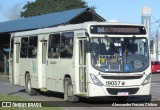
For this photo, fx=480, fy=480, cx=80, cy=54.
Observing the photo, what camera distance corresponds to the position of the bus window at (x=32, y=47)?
22.1 m

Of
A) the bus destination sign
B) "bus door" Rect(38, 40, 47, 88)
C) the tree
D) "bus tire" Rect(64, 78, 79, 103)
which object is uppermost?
the tree

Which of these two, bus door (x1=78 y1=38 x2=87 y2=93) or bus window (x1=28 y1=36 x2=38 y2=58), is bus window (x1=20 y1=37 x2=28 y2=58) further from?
bus door (x1=78 y1=38 x2=87 y2=93)

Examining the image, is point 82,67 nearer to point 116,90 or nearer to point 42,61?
point 116,90

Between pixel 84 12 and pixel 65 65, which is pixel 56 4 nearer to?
pixel 84 12

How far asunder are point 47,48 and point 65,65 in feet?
7.88

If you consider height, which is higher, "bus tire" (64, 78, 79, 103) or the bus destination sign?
the bus destination sign

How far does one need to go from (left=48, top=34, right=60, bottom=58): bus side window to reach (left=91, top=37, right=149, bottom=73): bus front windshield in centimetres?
303

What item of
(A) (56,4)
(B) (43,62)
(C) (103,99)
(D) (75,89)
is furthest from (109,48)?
(A) (56,4)

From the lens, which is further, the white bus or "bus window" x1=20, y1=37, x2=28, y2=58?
"bus window" x1=20, y1=37, x2=28, y2=58

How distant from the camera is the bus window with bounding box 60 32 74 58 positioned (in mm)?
18219

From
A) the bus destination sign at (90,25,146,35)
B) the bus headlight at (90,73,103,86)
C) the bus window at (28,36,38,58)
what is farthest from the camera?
the bus window at (28,36,38,58)

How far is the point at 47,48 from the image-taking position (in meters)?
20.8

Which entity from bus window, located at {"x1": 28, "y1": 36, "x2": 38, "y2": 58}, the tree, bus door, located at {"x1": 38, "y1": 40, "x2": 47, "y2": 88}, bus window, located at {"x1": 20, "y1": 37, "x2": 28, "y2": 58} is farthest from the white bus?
the tree

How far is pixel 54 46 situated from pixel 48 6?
2628 inches
